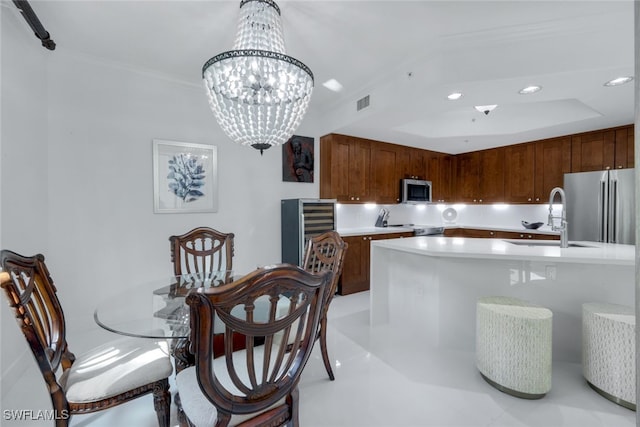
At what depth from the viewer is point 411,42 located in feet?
8.07

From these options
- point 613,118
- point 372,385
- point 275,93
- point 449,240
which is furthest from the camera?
point 613,118

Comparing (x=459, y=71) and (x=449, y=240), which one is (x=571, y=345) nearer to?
(x=449, y=240)

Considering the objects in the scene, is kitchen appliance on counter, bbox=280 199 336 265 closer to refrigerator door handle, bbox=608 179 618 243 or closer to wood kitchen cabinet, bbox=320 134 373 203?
wood kitchen cabinet, bbox=320 134 373 203

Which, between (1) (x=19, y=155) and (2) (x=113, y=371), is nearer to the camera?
(2) (x=113, y=371)

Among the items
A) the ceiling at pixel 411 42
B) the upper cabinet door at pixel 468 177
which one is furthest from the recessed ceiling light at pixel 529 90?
the upper cabinet door at pixel 468 177

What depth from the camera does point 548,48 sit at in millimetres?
2262

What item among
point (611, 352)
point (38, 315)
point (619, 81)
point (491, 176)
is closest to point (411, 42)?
point (619, 81)

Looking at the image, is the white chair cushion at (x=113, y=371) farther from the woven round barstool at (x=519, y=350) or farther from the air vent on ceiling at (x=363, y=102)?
the air vent on ceiling at (x=363, y=102)

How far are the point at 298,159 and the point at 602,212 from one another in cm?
394

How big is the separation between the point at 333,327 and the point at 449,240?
1.53m

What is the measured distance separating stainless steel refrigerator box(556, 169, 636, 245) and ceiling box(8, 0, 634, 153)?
31.4 inches

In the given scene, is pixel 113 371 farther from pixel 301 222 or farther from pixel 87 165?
pixel 301 222

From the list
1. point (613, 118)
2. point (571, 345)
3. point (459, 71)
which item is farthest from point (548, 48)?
point (571, 345)

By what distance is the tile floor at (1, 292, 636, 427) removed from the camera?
1.64 metres
